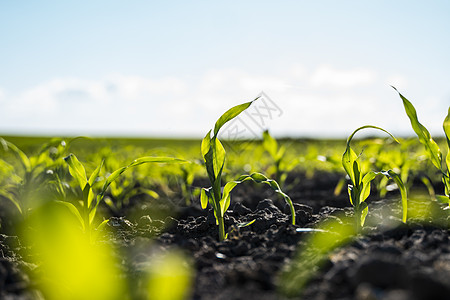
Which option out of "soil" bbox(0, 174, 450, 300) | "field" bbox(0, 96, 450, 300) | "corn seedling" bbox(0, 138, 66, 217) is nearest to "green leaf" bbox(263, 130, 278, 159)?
"field" bbox(0, 96, 450, 300)

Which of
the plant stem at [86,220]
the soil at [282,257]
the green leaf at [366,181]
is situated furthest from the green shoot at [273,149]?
the plant stem at [86,220]

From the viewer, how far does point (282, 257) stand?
150 cm

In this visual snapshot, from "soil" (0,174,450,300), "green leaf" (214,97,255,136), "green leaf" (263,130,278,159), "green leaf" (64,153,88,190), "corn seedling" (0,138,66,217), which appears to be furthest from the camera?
"green leaf" (263,130,278,159)

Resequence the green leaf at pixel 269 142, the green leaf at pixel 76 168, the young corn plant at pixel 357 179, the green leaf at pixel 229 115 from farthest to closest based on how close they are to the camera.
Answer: the green leaf at pixel 269 142, the green leaf at pixel 76 168, the young corn plant at pixel 357 179, the green leaf at pixel 229 115

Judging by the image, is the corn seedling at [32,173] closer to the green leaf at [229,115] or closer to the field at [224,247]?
the field at [224,247]

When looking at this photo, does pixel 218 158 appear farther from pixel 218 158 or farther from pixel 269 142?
pixel 269 142

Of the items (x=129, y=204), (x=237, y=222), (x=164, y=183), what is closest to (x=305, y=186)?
(x=164, y=183)

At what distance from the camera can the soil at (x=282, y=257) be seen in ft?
3.46

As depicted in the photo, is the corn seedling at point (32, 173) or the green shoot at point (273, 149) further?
the green shoot at point (273, 149)

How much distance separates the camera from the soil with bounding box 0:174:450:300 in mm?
1056

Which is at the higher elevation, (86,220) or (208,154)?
(208,154)

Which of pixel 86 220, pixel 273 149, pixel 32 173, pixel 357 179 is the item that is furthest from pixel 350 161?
pixel 32 173

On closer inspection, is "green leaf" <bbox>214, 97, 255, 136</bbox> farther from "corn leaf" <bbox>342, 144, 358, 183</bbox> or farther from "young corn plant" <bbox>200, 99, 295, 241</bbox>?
"corn leaf" <bbox>342, 144, 358, 183</bbox>

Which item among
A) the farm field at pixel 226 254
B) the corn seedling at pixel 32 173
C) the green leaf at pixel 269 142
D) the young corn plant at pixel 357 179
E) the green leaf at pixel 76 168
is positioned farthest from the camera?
the green leaf at pixel 269 142
